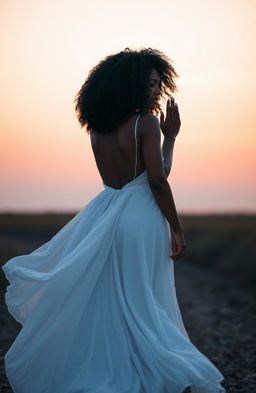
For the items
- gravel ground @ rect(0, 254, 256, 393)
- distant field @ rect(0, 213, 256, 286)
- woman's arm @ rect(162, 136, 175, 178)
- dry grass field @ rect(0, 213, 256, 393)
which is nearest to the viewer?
woman's arm @ rect(162, 136, 175, 178)

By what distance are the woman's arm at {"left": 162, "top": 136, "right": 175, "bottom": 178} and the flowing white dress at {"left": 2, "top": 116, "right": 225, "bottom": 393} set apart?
8.2 inches

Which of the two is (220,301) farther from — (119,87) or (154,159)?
(119,87)

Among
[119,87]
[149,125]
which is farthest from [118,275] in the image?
[119,87]

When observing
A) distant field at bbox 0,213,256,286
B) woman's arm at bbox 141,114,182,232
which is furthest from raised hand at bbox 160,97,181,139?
distant field at bbox 0,213,256,286

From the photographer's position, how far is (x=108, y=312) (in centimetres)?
543

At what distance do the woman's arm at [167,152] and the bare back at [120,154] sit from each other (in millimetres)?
222

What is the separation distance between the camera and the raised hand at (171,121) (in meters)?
5.68

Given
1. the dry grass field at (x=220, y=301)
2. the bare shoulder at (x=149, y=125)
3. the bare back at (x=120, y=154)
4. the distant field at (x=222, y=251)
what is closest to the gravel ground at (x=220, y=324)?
the dry grass field at (x=220, y=301)

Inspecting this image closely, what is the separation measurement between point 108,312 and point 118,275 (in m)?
0.27

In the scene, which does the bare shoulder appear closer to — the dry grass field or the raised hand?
the raised hand

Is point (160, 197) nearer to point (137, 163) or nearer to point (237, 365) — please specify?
point (137, 163)

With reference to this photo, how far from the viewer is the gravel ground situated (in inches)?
319

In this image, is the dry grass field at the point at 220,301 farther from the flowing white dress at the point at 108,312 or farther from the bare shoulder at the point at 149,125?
the bare shoulder at the point at 149,125

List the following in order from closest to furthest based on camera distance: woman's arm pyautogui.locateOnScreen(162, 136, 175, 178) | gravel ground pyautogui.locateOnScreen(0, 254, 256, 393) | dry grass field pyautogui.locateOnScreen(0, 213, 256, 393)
A: woman's arm pyautogui.locateOnScreen(162, 136, 175, 178)
gravel ground pyautogui.locateOnScreen(0, 254, 256, 393)
dry grass field pyautogui.locateOnScreen(0, 213, 256, 393)
